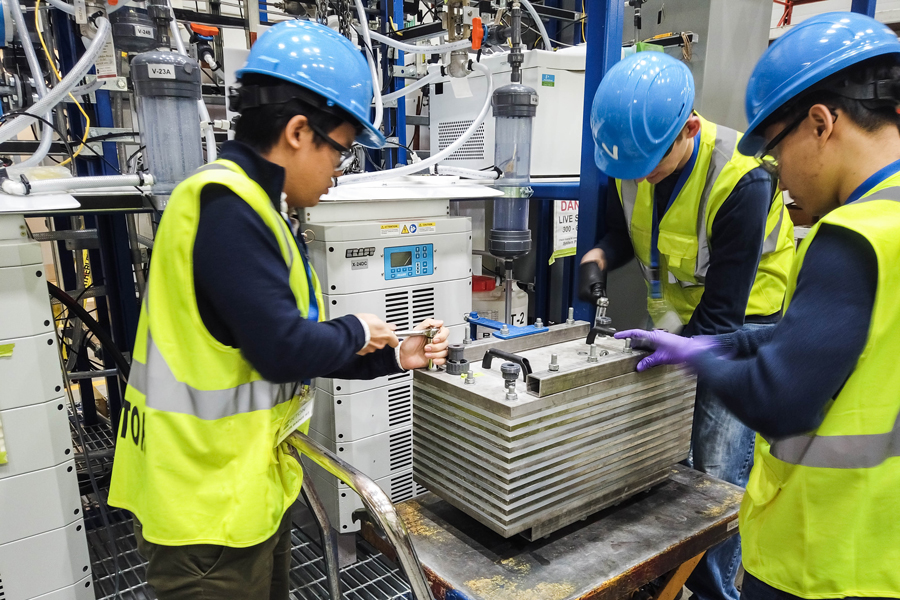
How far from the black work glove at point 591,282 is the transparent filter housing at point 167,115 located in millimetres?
1192

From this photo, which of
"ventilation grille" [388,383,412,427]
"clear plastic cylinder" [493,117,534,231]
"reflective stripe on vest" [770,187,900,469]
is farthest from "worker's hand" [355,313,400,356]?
"clear plastic cylinder" [493,117,534,231]

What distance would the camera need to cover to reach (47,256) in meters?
5.38

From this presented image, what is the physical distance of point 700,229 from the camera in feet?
4.82

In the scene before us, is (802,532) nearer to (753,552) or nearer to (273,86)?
(753,552)

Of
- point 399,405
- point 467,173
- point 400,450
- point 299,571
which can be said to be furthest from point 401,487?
point 467,173

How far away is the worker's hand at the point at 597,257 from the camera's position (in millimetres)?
1688

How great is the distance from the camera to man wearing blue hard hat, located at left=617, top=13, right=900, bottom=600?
724 mm

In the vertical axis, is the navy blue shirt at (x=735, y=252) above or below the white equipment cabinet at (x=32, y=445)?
above

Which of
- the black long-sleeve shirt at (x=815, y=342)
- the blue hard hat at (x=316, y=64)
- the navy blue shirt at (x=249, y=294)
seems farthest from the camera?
the blue hard hat at (x=316, y=64)

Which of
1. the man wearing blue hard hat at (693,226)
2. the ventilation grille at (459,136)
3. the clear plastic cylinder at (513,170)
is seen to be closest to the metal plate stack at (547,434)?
the man wearing blue hard hat at (693,226)

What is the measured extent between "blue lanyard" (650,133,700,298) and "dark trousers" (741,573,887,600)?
0.91 meters

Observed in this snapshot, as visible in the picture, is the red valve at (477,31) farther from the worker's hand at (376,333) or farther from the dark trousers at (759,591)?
the dark trousers at (759,591)

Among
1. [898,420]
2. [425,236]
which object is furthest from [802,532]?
[425,236]

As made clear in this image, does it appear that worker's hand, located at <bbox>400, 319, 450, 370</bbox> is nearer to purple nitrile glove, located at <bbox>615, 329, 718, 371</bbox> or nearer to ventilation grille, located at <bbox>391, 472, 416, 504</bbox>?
purple nitrile glove, located at <bbox>615, 329, 718, 371</bbox>
